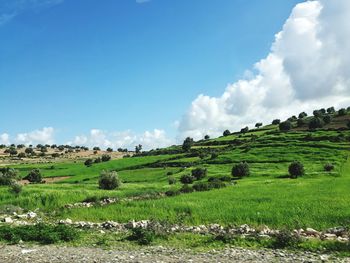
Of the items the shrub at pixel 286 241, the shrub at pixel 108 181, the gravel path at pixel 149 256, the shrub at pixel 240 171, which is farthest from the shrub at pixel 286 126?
the gravel path at pixel 149 256

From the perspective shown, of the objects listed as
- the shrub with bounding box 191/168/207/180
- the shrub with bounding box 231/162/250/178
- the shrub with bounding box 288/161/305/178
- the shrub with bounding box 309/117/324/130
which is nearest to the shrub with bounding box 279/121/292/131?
the shrub with bounding box 309/117/324/130

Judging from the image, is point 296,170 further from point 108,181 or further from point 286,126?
point 286,126

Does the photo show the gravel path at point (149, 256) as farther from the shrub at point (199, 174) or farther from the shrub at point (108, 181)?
the shrub at point (199, 174)

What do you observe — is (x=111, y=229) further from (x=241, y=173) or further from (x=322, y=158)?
(x=322, y=158)

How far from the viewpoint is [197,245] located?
861 inches

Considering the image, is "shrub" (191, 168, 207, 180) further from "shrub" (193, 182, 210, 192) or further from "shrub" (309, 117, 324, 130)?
"shrub" (309, 117, 324, 130)

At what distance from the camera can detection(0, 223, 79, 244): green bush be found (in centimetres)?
2380

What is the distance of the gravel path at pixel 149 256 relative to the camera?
61.2 ft

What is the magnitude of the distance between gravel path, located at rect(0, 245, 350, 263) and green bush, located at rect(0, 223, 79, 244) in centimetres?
168

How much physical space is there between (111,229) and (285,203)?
13948mm

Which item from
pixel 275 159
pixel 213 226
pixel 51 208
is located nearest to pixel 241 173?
pixel 275 159

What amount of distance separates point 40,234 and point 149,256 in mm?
7858

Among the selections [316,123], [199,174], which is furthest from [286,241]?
[316,123]

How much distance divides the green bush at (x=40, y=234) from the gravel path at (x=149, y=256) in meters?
1.68
